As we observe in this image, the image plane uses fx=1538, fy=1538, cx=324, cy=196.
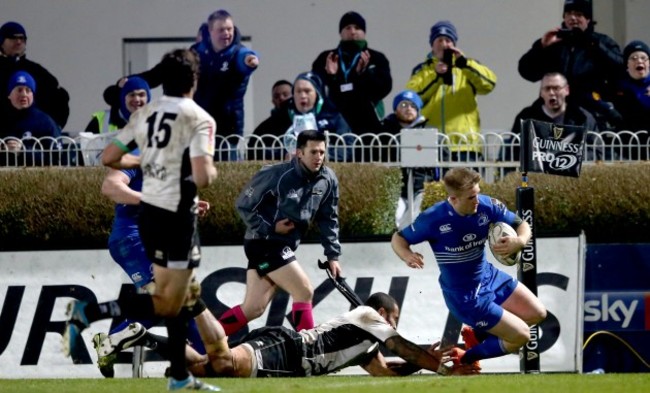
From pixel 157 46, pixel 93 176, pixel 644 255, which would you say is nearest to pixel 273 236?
pixel 93 176

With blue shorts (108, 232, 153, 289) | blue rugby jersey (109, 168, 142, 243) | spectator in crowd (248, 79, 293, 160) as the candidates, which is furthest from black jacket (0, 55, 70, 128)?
blue shorts (108, 232, 153, 289)

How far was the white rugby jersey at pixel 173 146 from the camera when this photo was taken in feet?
31.0

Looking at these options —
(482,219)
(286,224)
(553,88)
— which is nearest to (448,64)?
(553,88)

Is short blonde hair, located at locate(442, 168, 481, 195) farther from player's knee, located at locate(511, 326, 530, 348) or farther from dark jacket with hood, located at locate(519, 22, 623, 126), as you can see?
dark jacket with hood, located at locate(519, 22, 623, 126)

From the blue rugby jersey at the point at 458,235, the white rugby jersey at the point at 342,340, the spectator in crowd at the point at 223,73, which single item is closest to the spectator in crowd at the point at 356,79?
the spectator in crowd at the point at 223,73

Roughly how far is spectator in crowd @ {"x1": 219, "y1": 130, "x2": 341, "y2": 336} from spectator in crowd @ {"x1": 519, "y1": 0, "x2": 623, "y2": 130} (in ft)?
13.1

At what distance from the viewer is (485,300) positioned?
1220cm

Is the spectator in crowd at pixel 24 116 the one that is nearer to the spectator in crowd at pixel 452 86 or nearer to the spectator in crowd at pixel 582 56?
the spectator in crowd at pixel 452 86

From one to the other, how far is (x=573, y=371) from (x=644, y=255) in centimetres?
127

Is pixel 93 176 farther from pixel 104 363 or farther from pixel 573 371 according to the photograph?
pixel 573 371

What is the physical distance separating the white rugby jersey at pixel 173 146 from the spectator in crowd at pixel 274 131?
487cm

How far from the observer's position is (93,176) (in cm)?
1476

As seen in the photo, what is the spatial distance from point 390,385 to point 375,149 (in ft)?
15.0

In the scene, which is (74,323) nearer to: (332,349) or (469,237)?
(332,349)
